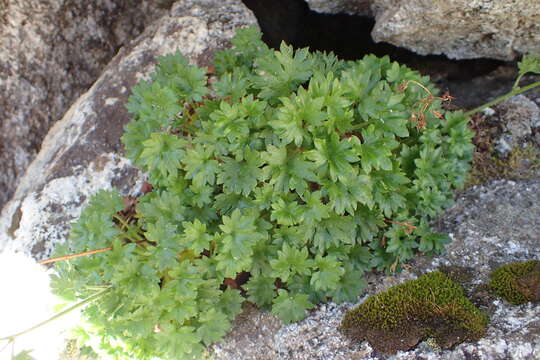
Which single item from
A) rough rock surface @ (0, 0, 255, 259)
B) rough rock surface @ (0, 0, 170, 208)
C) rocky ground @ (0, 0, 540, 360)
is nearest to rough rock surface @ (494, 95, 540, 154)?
rocky ground @ (0, 0, 540, 360)

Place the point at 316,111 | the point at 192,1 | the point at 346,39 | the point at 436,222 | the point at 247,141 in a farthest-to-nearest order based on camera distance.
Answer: the point at 346,39 < the point at 192,1 < the point at 436,222 < the point at 247,141 < the point at 316,111

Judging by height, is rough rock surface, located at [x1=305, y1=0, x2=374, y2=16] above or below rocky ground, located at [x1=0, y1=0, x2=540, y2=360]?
above

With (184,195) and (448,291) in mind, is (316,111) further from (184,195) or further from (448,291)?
(448,291)

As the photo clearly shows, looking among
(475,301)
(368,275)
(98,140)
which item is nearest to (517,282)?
(475,301)

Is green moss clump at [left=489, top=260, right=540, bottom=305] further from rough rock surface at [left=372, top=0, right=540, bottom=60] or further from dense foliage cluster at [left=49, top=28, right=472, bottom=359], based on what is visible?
rough rock surface at [left=372, top=0, right=540, bottom=60]

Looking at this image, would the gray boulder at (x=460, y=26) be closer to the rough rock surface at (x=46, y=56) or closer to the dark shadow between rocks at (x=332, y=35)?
the dark shadow between rocks at (x=332, y=35)

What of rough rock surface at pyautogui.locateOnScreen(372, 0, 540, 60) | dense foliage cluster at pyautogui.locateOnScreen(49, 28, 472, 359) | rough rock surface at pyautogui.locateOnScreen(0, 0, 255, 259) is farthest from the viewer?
rough rock surface at pyautogui.locateOnScreen(0, 0, 255, 259)

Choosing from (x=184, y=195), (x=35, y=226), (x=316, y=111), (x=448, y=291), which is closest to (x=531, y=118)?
(x=448, y=291)
